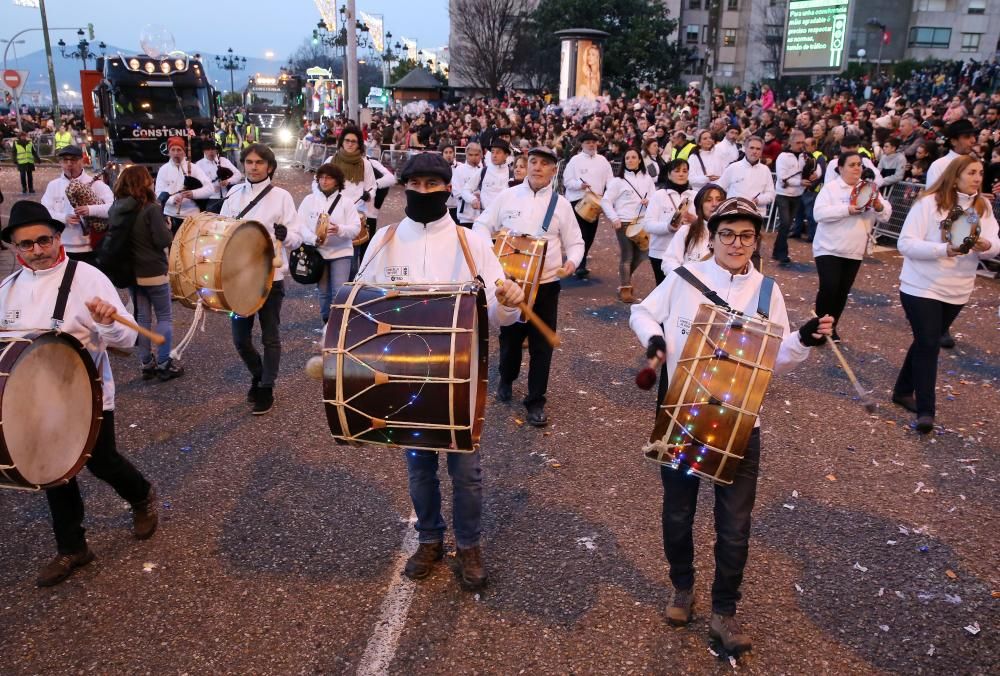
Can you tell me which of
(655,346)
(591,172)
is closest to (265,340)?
(655,346)

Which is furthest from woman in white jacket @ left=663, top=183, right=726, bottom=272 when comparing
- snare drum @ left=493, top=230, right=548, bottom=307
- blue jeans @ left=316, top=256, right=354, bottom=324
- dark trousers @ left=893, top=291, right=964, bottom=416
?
blue jeans @ left=316, top=256, right=354, bottom=324

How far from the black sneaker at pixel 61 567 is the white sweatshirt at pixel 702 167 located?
31.8 feet

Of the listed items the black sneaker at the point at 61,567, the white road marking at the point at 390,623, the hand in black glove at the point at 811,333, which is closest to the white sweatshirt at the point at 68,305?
the black sneaker at the point at 61,567

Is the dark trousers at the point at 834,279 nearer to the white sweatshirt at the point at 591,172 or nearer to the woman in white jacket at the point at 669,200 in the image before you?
the woman in white jacket at the point at 669,200

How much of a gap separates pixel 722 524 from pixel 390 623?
1.60m

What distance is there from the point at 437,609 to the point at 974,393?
18.1 feet

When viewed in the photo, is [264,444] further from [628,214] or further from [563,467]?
[628,214]

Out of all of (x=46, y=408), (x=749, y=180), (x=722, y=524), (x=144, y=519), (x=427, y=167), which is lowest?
(x=144, y=519)

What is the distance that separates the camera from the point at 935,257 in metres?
5.59

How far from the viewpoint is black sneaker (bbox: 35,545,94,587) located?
3.85m

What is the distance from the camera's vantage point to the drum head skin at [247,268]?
5125 mm

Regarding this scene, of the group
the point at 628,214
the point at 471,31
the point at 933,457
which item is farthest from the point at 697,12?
the point at 933,457

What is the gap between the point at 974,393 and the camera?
6.77 m

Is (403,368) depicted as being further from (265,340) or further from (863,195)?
(863,195)
